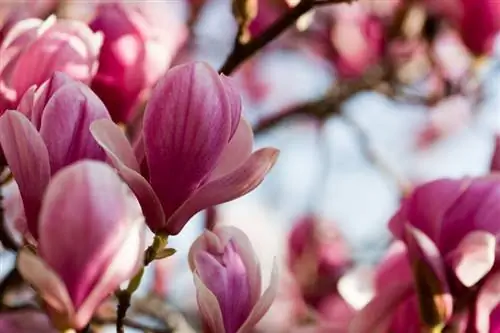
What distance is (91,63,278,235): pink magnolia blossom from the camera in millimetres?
531

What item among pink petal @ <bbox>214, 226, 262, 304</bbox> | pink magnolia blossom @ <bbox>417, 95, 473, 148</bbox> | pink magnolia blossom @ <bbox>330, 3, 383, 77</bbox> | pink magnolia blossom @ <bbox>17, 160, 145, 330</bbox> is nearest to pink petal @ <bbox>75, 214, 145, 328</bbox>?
pink magnolia blossom @ <bbox>17, 160, 145, 330</bbox>

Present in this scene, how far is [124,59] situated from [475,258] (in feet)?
0.96

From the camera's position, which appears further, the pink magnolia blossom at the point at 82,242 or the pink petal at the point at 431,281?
the pink petal at the point at 431,281

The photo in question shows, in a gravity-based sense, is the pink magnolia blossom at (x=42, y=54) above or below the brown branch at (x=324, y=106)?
above

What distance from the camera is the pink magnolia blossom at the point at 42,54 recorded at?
0.61m

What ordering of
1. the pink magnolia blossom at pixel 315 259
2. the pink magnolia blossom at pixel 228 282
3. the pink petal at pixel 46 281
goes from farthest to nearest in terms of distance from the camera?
1. the pink magnolia blossom at pixel 315 259
2. the pink magnolia blossom at pixel 228 282
3. the pink petal at pixel 46 281

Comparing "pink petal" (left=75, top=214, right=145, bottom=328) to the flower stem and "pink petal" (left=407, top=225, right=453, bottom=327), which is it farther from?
"pink petal" (left=407, top=225, right=453, bottom=327)

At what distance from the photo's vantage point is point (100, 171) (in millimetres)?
447

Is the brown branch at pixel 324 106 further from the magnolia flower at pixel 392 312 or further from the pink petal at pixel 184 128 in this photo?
the pink petal at pixel 184 128

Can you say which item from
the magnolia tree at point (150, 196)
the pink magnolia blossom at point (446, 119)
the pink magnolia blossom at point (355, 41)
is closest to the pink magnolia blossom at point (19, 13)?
the magnolia tree at point (150, 196)

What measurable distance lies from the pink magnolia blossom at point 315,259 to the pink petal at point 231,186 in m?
0.84

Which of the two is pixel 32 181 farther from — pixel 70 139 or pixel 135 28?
pixel 135 28

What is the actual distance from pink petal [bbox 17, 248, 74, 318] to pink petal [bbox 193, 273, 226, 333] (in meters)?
0.08

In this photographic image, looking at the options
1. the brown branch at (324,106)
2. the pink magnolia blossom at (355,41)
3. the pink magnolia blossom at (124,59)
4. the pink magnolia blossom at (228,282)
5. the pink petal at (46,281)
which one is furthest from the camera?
the pink magnolia blossom at (355,41)
